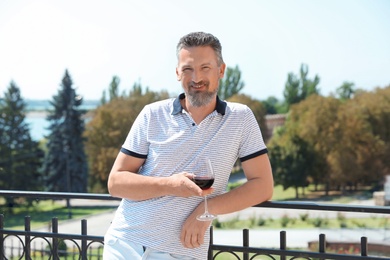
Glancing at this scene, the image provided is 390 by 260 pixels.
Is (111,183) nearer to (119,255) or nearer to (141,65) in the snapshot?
(119,255)

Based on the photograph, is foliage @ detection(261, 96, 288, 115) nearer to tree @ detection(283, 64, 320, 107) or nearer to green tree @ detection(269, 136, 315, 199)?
tree @ detection(283, 64, 320, 107)

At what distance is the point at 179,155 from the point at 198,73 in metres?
0.32

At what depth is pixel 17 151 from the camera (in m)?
51.8

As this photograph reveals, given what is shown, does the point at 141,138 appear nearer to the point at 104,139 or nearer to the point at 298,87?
the point at 104,139

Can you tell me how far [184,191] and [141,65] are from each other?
94.8 meters

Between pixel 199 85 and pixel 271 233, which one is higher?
pixel 199 85

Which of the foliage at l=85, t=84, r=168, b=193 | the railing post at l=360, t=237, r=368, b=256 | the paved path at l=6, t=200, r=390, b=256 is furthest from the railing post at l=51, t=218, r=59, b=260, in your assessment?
the foliage at l=85, t=84, r=168, b=193

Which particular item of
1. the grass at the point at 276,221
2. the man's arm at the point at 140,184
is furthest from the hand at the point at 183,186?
the grass at the point at 276,221

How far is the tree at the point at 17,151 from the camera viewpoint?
5047 centimetres

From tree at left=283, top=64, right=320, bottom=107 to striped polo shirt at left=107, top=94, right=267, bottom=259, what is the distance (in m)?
73.2

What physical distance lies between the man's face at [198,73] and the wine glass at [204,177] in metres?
0.24

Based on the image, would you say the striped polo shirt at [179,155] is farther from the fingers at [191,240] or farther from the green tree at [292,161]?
the green tree at [292,161]

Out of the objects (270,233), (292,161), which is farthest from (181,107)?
(292,161)

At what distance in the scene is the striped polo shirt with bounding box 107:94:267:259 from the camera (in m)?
2.28
